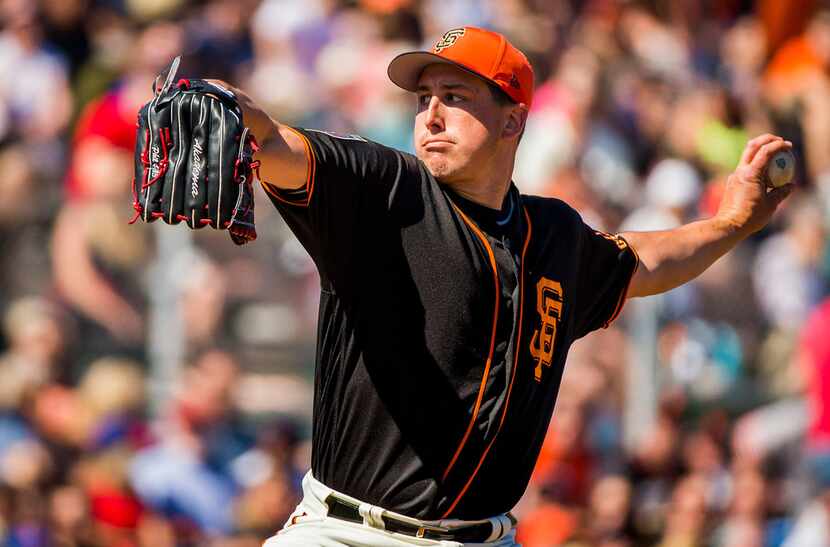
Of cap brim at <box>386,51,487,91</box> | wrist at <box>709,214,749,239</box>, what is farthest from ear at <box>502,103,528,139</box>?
wrist at <box>709,214,749,239</box>

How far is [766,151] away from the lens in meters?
5.52

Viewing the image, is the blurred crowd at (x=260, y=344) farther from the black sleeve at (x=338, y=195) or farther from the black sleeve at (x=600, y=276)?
the black sleeve at (x=338, y=195)

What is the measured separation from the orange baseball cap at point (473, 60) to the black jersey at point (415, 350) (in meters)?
0.34

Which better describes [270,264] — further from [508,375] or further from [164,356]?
[508,375]

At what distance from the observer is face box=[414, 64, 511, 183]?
15.3ft

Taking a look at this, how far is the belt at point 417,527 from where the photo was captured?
4484 mm

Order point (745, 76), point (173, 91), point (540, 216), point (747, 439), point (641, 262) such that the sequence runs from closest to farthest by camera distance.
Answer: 1. point (173, 91)
2. point (540, 216)
3. point (641, 262)
4. point (747, 439)
5. point (745, 76)

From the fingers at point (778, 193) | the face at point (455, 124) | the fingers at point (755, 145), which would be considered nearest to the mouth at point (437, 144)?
the face at point (455, 124)

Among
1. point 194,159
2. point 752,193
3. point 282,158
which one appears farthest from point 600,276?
point 194,159

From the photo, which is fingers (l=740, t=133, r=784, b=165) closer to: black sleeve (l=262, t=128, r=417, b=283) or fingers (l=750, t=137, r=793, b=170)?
fingers (l=750, t=137, r=793, b=170)

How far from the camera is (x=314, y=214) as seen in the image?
4.26 metres

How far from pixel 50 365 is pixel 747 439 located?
4092 mm

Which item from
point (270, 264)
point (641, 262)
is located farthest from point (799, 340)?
point (641, 262)

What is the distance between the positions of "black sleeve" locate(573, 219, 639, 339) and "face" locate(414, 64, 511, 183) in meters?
0.60
